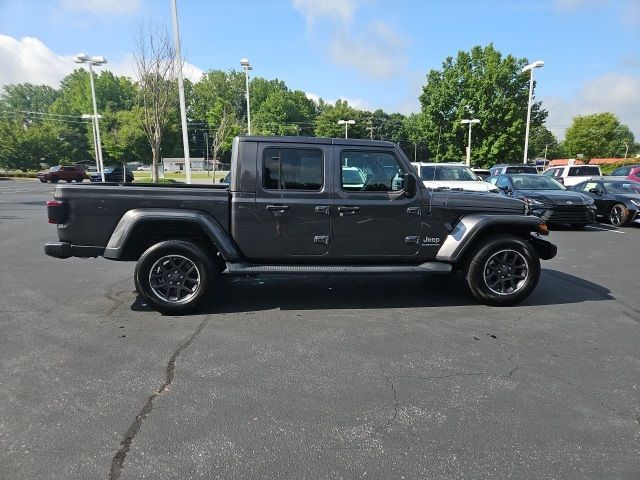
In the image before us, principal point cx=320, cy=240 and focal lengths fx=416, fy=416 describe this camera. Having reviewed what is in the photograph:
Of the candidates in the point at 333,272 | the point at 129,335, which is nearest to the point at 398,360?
the point at 333,272

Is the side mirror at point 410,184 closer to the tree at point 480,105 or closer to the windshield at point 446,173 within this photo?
the windshield at point 446,173

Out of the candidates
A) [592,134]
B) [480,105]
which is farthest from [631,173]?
[592,134]

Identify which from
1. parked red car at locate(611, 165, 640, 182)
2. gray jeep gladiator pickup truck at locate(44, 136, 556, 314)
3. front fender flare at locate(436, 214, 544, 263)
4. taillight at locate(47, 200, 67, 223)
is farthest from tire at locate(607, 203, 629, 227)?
taillight at locate(47, 200, 67, 223)

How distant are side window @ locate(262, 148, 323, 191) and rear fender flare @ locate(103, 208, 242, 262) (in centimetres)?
80

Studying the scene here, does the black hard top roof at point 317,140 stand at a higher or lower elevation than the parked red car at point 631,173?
higher

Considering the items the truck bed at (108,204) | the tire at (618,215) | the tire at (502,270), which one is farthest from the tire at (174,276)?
the tire at (618,215)

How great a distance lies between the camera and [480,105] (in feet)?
139

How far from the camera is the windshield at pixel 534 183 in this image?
12883 millimetres

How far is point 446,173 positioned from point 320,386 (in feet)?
40.8

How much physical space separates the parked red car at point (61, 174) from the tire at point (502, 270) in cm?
4215

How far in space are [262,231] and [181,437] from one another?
2.62 m

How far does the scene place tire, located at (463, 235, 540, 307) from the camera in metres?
5.11

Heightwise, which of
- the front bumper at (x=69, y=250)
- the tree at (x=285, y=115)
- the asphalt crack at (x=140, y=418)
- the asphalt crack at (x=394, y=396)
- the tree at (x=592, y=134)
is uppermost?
the tree at (x=285, y=115)

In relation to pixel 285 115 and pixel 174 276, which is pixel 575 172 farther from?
pixel 285 115
